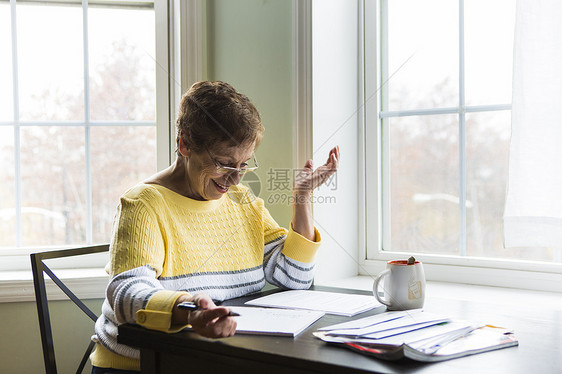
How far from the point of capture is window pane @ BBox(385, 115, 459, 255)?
1.94 m

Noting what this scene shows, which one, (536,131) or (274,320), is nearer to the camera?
(274,320)

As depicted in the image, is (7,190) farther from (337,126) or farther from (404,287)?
(404,287)

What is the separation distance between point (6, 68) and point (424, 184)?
1628mm

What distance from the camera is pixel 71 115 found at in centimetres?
219

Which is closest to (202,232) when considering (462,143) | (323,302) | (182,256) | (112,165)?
(182,256)

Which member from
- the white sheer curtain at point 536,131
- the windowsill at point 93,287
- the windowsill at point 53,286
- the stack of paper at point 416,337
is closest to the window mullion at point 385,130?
the windowsill at point 93,287

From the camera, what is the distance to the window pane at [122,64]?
86.4 inches

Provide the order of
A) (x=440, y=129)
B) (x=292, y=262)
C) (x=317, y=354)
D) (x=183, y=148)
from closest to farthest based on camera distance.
→ (x=317, y=354)
(x=183, y=148)
(x=292, y=262)
(x=440, y=129)

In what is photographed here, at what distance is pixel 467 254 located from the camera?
75.8 inches

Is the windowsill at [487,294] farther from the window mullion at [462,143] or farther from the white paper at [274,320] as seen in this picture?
the white paper at [274,320]

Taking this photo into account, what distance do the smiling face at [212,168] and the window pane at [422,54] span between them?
0.78 meters

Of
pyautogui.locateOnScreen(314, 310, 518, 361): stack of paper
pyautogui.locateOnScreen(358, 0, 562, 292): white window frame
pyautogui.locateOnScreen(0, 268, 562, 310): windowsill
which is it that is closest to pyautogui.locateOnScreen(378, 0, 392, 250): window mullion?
pyautogui.locateOnScreen(358, 0, 562, 292): white window frame

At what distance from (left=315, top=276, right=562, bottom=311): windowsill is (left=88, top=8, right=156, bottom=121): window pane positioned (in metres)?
1.02

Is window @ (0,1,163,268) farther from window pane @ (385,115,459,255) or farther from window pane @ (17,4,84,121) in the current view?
window pane @ (385,115,459,255)
